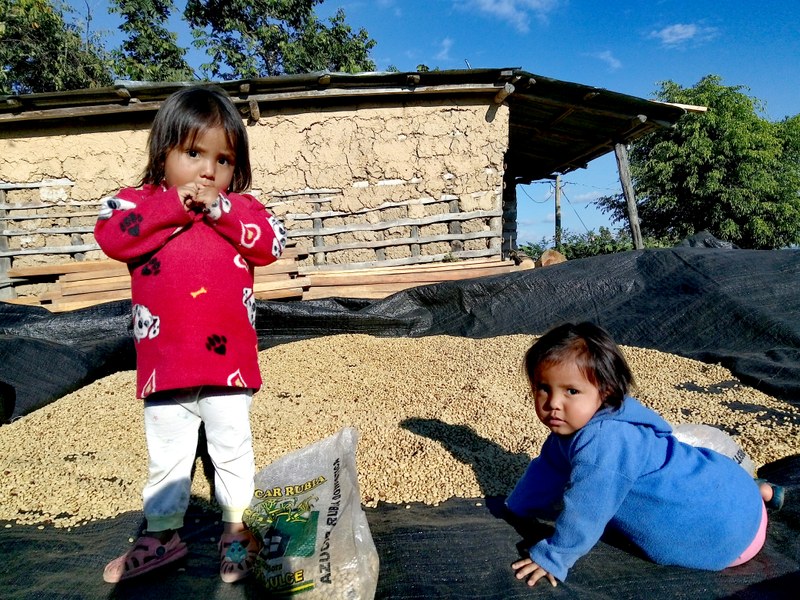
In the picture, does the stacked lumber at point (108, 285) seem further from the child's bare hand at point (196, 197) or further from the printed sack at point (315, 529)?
the child's bare hand at point (196, 197)

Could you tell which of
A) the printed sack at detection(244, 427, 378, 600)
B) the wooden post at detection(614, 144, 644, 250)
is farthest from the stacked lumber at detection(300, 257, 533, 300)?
the printed sack at detection(244, 427, 378, 600)

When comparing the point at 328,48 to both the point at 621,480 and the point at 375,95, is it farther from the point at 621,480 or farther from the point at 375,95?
the point at 621,480

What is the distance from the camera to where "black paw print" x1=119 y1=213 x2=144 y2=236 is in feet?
4.14

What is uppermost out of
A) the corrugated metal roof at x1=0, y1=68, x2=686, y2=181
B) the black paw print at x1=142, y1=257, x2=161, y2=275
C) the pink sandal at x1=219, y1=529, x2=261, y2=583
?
the corrugated metal roof at x1=0, y1=68, x2=686, y2=181

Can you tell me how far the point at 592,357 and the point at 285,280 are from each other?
383cm

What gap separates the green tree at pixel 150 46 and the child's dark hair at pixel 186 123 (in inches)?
558

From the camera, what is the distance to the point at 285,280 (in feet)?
15.9

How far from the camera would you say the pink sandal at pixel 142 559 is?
1.35 meters

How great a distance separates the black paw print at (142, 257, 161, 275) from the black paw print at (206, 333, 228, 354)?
0.22 metres

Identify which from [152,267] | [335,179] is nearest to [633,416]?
[152,267]

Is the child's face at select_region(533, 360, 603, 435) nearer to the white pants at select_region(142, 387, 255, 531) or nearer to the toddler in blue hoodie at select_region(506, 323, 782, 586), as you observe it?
the toddler in blue hoodie at select_region(506, 323, 782, 586)

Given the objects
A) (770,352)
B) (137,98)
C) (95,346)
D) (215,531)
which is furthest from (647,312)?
(137,98)

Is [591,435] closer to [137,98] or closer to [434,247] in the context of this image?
[434,247]

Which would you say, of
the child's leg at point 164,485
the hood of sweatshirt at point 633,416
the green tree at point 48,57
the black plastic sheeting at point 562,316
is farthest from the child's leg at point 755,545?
the green tree at point 48,57
